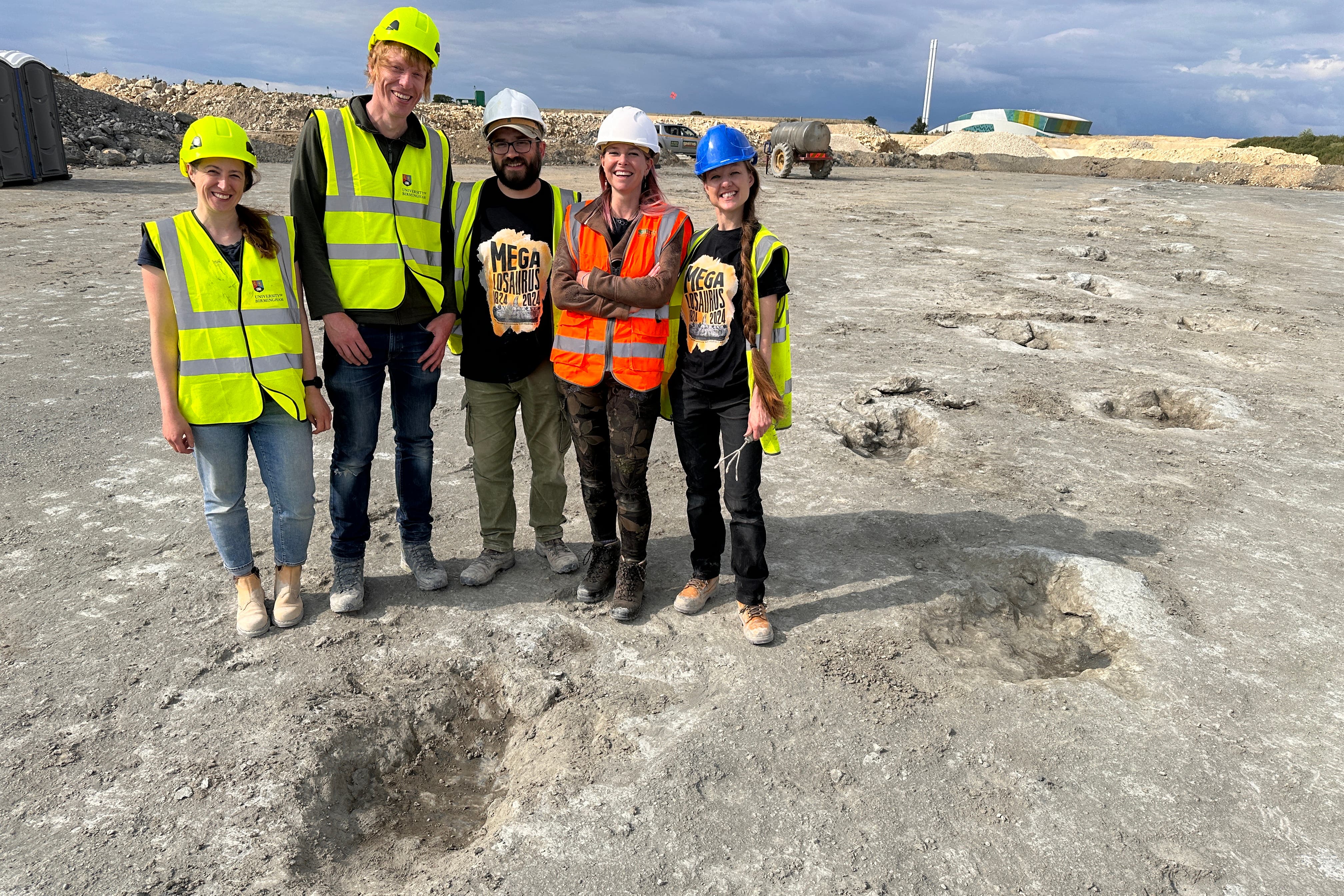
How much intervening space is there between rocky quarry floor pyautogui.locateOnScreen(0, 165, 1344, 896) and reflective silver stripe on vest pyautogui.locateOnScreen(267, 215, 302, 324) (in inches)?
50.5

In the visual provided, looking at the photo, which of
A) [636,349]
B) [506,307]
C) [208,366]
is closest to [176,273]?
[208,366]

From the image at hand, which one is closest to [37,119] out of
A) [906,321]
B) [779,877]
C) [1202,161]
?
[906,321]

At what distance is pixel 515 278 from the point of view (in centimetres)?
347

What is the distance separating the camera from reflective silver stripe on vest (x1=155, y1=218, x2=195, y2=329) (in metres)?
Answer: 2.96

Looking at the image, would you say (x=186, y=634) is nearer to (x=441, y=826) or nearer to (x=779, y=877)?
(x=441, y=826)

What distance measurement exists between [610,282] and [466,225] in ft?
2.38

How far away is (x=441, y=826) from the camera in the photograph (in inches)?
106

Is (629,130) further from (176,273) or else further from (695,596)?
(695,596)

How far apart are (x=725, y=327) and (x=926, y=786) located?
1.74 metres

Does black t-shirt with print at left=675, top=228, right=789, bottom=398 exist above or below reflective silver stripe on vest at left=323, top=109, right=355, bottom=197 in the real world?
below

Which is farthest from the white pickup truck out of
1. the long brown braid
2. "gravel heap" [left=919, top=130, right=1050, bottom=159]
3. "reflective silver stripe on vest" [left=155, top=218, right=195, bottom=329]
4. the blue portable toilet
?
"reflective silver stripe on vest" [left=155, top=218, right=195, bottom=329]

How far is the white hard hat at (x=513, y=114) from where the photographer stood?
326 centimetres

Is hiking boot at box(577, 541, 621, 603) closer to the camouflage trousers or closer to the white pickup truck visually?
the camouflage trousers

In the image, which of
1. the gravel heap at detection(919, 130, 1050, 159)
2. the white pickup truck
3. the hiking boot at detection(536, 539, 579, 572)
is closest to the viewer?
the hiking boot at detection(536, 539, 579, 572)
